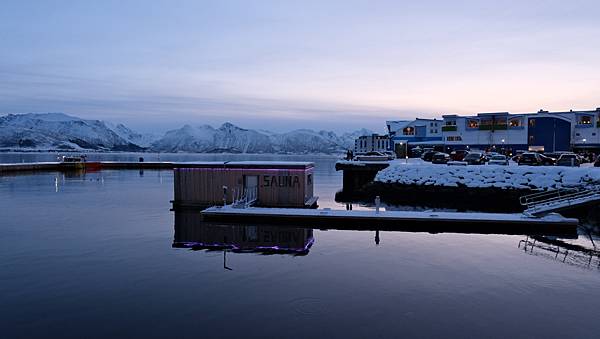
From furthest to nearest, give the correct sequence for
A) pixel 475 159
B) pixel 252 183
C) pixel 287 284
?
pixel 475 159, pixel 252 183, pixel 287 284

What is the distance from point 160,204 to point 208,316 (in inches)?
1196

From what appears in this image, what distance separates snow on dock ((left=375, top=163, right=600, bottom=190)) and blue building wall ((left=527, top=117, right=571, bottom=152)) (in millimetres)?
44143

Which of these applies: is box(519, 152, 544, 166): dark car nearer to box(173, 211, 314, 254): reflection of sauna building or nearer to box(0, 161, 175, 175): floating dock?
box(173, 211, 314, 254): reflection of sauna building

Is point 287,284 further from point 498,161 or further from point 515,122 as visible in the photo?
point 515,122

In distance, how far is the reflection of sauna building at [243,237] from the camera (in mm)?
22984

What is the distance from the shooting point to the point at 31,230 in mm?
27688

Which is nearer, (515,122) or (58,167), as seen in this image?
(515,122)

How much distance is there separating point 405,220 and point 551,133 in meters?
66.7

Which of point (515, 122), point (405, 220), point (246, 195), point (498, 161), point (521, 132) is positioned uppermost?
point (515, 122)

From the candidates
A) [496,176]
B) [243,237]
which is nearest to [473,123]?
[496,176]

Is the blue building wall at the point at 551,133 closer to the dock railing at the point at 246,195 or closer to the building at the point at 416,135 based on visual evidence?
the building at the point at 416,135

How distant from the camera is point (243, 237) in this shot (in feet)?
82.8

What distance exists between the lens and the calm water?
41.9 feet

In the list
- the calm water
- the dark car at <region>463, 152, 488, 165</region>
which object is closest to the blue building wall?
the dark car at <region>463, 152, 488, 165</region>
